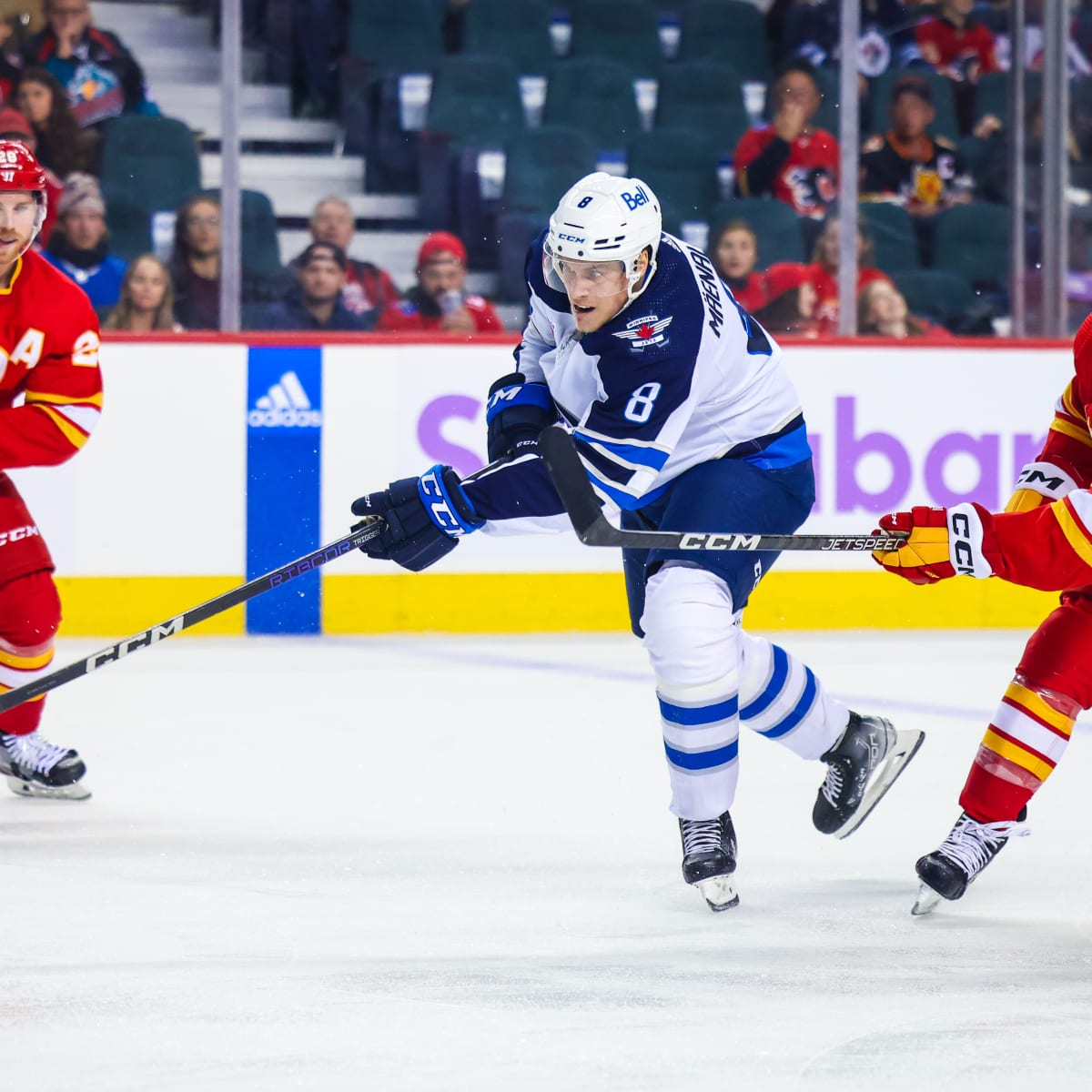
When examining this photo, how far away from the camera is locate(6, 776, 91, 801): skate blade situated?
3547 millimetres

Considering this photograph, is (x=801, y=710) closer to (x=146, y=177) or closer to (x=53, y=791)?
(x=53, y=791)

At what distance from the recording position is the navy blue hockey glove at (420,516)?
2848mm

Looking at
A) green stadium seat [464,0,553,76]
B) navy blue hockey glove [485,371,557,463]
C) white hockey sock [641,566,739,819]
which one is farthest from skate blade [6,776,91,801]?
green stadium seat [464,0,553,76]

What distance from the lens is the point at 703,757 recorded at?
2820 mm

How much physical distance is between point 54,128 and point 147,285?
22.1 inches

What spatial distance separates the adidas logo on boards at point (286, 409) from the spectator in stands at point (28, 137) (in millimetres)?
771

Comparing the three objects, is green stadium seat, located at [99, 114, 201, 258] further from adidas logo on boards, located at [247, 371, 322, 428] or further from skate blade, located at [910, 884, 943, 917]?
skate blade, located at [910, 884, 943, 917]

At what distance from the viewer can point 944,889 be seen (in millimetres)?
2717

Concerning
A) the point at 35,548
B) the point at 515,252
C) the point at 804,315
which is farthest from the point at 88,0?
the point at 35,548

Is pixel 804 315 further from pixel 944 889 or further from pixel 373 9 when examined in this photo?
pixel 944 889

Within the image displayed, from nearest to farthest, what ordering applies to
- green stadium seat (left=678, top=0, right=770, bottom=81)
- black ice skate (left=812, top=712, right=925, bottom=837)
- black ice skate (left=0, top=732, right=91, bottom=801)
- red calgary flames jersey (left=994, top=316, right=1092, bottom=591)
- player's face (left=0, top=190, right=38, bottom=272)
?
red calgary flames jersey (left=994, top=316, right=1092, bottom=591) → black ice skate (left=812, top=712, right=925, bottom=837) → player's face (left=0, top=190, right=38, bottom=272) → black ice skate (left=0, top=732, right=91, bottom=801) → green stadium seat (left=678, top=0, right=770, bottom=81)

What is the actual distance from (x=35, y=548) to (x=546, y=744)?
3.92ft

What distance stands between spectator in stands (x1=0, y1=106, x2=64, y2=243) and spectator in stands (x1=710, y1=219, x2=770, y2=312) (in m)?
1.93

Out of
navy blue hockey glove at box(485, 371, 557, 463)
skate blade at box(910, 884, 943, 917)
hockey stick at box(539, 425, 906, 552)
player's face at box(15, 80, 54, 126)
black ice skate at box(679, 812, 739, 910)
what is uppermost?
player's face at box(15, 80, 54, 126)
